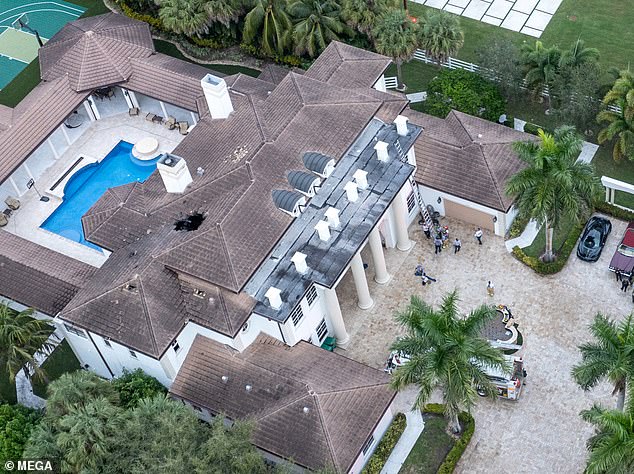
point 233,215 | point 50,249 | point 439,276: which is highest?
point 233,215

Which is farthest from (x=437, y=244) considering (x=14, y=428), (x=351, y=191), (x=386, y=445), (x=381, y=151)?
(x=14, y=428)

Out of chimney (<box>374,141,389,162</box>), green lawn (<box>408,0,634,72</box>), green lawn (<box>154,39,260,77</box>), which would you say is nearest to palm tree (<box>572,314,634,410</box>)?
chimney (<box>374,141,389,162</box>)

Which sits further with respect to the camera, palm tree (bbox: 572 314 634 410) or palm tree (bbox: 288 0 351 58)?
palm tree (bbox: 288 0 351 58)

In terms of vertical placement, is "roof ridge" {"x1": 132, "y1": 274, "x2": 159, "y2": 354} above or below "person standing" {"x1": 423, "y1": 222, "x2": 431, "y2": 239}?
above

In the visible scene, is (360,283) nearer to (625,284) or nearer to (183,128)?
(625,284)

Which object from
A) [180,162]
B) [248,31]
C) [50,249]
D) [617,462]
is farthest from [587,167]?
[50,249]

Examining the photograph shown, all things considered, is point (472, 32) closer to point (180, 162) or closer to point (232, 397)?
point (180, 162)

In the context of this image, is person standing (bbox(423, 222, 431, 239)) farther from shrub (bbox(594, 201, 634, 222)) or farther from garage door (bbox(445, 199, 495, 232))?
shrub (bbox(594, 201, 634, 222))
